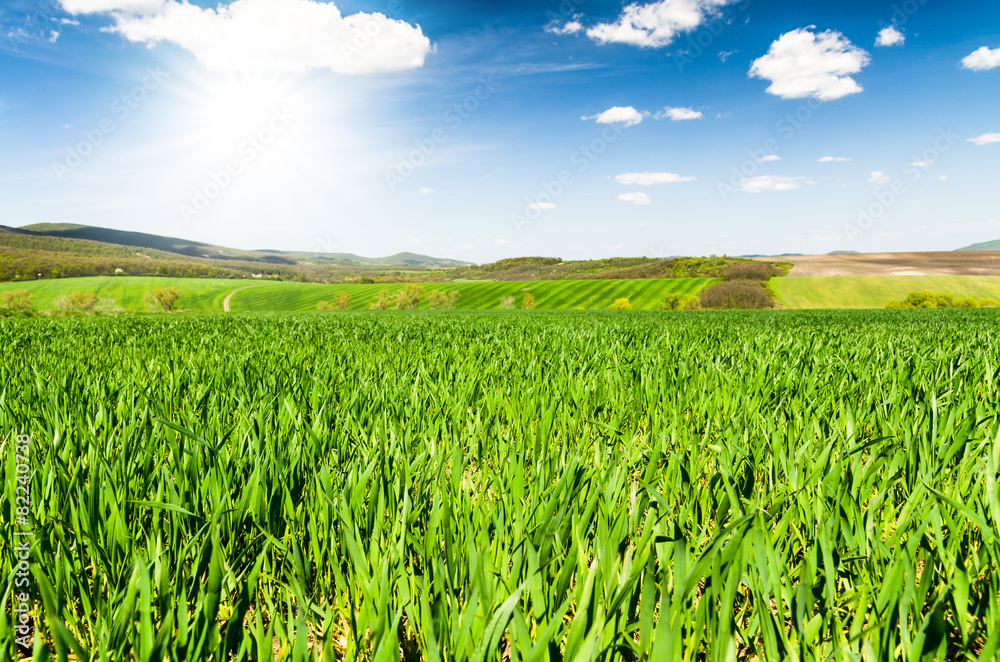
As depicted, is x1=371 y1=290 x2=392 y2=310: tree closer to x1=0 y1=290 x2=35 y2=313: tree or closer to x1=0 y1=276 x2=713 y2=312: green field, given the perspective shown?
x1=0 y1=276 x2=713 y2=312: green field

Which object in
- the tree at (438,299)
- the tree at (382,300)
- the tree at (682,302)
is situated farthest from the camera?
the tree at (382,300)

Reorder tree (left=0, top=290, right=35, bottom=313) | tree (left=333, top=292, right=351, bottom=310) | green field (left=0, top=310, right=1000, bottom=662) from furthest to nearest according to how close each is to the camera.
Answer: tree (left=333, top=292, right=351, bottom=310) < tree (left=0, top=290, right=35, bottom=313) < green field (left=0, top=310, right=1000, bottom=662)

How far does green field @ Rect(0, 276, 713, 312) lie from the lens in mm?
82438

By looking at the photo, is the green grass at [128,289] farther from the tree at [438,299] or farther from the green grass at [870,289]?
the green grass at [870,289]

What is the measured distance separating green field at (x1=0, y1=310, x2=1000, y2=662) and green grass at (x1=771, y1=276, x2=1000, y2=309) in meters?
74.6

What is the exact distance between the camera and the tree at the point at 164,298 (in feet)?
264

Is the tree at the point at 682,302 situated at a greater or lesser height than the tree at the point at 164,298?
lesser

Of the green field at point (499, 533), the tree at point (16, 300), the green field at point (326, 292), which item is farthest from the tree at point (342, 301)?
the green field at point (499, 533)

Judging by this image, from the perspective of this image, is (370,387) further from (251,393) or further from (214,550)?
(214,550)

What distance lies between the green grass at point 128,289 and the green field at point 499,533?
97716 mm

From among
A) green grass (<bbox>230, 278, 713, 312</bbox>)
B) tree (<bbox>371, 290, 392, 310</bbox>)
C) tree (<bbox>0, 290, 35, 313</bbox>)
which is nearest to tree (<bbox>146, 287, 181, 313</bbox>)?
green grass (<bbox>230, 278, 713, 312</bbox>)

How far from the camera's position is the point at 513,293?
294 ft

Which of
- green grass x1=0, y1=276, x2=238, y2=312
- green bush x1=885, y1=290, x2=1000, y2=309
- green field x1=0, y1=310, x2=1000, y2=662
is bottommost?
green bush x1=885, y1=290, x2=1000, y2=309

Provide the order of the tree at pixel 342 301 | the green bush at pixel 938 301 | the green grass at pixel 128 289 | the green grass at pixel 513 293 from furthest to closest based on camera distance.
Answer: the tree at pixel 342 301 → the green grass at pixel 128 289 → the green grass at pixel 513 293 → the green bush at pixel 938 301
